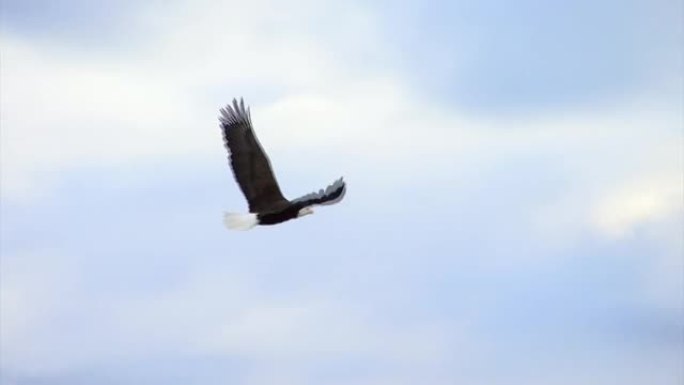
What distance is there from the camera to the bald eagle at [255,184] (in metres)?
40.3

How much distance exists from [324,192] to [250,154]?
2.20 m

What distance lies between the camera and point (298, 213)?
133 feet

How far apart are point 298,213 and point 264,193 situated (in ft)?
3.66

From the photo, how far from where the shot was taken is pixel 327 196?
40719 millimetres

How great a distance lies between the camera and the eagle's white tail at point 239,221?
3978 centimetres

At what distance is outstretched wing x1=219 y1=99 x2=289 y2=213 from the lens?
132 ft

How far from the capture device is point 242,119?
132ft

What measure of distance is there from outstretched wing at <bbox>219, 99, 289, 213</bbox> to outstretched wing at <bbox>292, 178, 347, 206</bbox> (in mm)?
540

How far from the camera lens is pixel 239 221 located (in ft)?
131

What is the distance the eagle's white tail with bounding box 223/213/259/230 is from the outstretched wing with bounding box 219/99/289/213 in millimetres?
619

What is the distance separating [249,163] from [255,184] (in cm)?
67

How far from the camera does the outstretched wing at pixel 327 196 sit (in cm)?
4053

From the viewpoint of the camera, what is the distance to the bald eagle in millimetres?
40344

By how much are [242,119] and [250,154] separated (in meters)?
0.93
